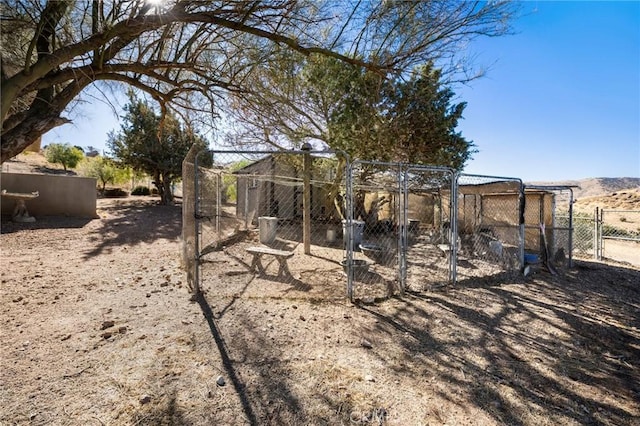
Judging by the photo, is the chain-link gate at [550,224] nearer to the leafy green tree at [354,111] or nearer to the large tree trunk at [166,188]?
the leafy green tree at [354,111]

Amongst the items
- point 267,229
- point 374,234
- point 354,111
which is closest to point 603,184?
point 374,234

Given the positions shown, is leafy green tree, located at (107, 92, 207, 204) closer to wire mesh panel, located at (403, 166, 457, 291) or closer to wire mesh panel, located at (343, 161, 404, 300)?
wire mesh panel, located at (343, 161, 404, 300)

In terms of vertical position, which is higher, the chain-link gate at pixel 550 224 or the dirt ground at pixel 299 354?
the chain-link gate at pixel 550 224

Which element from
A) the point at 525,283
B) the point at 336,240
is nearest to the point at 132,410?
the point at 525,283

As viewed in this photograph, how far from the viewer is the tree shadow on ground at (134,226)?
28.3ft

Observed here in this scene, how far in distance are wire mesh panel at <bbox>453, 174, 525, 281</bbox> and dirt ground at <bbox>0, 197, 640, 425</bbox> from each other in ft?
5.26

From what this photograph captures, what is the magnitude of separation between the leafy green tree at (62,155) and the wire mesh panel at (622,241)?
97.4 ft

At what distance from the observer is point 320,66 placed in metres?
6.96

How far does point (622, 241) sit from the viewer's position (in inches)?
539

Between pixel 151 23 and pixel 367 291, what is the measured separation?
4498mm

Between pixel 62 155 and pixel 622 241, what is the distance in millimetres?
32724

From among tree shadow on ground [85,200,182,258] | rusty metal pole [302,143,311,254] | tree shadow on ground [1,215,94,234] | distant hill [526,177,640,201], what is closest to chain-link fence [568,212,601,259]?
rusty metal pole [302,143,311,254]

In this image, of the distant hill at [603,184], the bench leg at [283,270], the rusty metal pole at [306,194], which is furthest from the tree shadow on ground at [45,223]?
the distant hill at [603,184]

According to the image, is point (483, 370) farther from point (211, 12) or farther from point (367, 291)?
point (211, 12)
